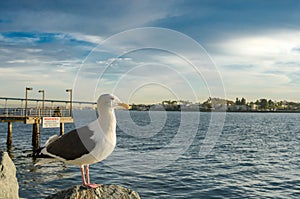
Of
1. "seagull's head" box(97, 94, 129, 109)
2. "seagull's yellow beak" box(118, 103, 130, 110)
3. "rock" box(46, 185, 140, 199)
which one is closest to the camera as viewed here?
"seagull's yellow beak" box(118, 103, 130, 110)

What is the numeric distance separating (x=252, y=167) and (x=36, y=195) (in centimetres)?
1833

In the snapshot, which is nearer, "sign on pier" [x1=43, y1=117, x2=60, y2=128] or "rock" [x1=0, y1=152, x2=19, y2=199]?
"rock" [x1=0, y1=152, x2=19, y2=199]

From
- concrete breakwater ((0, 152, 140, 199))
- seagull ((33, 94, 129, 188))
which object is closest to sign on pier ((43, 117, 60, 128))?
concrete breakwater ((0, 152, 140, 199))

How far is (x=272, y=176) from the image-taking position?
24547 mm

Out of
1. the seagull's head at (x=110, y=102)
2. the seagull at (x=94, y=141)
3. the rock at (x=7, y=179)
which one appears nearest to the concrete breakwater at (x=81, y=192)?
the rock at (x=7, y=179)

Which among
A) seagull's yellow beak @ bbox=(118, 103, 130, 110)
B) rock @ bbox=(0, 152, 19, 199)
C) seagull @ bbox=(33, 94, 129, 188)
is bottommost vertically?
rock @ bbox=(0, 152, 19, 199)

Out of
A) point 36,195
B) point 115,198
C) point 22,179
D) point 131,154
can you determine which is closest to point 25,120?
point 131,154

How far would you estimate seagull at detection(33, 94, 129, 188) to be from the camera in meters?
6.92

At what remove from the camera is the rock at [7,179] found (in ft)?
30.3

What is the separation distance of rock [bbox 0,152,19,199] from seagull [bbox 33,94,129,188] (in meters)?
2.71

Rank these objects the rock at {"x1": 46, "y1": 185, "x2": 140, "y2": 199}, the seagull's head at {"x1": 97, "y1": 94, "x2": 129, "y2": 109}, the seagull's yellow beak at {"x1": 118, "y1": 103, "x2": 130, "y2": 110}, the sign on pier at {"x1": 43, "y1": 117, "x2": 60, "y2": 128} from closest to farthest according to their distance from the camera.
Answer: the seagull's yellow beak at {"x1": 118, "y1": 103, "x2": 130, "y2": 110}
the seagull's head at {"x1": 97, "y1": 94, "x2": 129, "y2": 109}
the rock at {"x1": 46, "y1": 185, "x2": 140, "y2": 199}
the sign on pier at {"x1": 43, "y1": 117, "x2": 60, "y2": 128}

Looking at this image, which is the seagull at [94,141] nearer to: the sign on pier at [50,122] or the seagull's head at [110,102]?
the seagull's head at [110,102]

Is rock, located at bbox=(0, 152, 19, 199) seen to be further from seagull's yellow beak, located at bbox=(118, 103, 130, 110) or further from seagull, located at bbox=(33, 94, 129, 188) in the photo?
seagull's yellow beak, located at bbox=(118, 103, 130, 110)

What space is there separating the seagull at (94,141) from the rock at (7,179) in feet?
8.91
